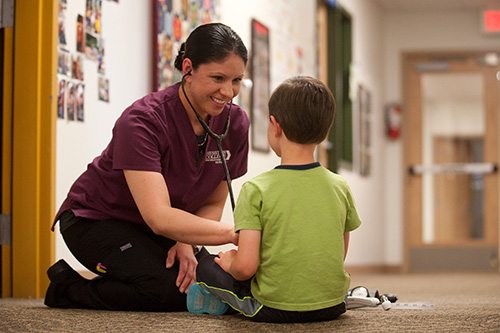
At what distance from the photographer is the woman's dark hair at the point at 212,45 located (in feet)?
6.19

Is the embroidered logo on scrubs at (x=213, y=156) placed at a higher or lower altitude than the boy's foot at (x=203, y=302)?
higher

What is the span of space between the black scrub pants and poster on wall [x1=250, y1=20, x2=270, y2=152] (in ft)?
5.96

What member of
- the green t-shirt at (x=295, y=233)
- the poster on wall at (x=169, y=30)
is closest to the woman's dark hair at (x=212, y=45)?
the green t-shirt at (x=295, y=233)

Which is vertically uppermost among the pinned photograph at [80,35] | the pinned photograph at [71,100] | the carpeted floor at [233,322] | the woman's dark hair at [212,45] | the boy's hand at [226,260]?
the pinned photograph at [80,35]

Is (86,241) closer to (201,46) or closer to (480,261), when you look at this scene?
(201,46)

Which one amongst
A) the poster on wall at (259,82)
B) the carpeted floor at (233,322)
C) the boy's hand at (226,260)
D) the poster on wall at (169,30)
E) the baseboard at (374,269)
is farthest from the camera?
the baseboard at (374,269)

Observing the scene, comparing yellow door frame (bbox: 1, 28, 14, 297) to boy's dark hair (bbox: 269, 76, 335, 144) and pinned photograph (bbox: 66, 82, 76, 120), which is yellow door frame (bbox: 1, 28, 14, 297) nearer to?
pinned photograph (bbox: 66, 82, 76, 120)

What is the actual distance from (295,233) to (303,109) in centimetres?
26

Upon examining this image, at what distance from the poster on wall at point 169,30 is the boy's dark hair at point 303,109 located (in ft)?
4.28

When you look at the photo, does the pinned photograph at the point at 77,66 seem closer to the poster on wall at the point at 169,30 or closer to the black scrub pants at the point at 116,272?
the poster on wall at the point at 169,30

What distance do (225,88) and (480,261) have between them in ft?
17.6

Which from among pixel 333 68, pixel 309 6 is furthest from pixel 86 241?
pixel 333 68

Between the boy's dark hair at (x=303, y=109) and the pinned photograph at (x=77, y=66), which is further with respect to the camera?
the pinned photograph at (x=77, y=66)

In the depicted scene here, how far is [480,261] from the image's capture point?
6750 millimetres
